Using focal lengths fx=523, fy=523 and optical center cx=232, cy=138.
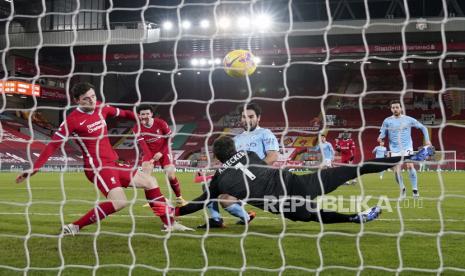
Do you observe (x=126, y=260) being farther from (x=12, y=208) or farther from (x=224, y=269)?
(x=12, y=208)

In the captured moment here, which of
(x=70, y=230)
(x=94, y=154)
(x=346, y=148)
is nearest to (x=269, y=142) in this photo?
(x=94, y=154)

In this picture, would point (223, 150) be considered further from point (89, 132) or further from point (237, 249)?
point (89, 132)

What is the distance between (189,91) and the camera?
98.7 ft

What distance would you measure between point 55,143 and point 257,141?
2.56 meters

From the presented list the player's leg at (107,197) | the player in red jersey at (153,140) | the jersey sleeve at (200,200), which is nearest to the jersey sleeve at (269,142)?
the player in red jersey at (153,140)

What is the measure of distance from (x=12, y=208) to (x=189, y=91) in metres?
21.9

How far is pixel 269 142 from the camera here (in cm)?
651

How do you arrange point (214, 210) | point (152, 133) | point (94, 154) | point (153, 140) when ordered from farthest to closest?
point (153, 140), point (152, 133), point (214, 210), point (94, 154)

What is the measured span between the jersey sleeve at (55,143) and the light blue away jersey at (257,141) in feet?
6.98

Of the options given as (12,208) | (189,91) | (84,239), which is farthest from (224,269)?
(189,91)

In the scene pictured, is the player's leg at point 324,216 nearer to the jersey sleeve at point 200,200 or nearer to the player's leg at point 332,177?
the player's leg at point 332,177

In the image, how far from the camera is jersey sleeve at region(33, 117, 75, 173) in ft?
16.3

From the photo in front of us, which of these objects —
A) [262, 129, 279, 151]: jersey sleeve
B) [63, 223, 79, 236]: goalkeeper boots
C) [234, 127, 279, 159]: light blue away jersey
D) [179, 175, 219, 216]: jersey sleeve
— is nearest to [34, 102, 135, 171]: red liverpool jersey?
[63, 223, 79, 236]: goalkeeper boots

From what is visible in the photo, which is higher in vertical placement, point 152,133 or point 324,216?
point 152,133
